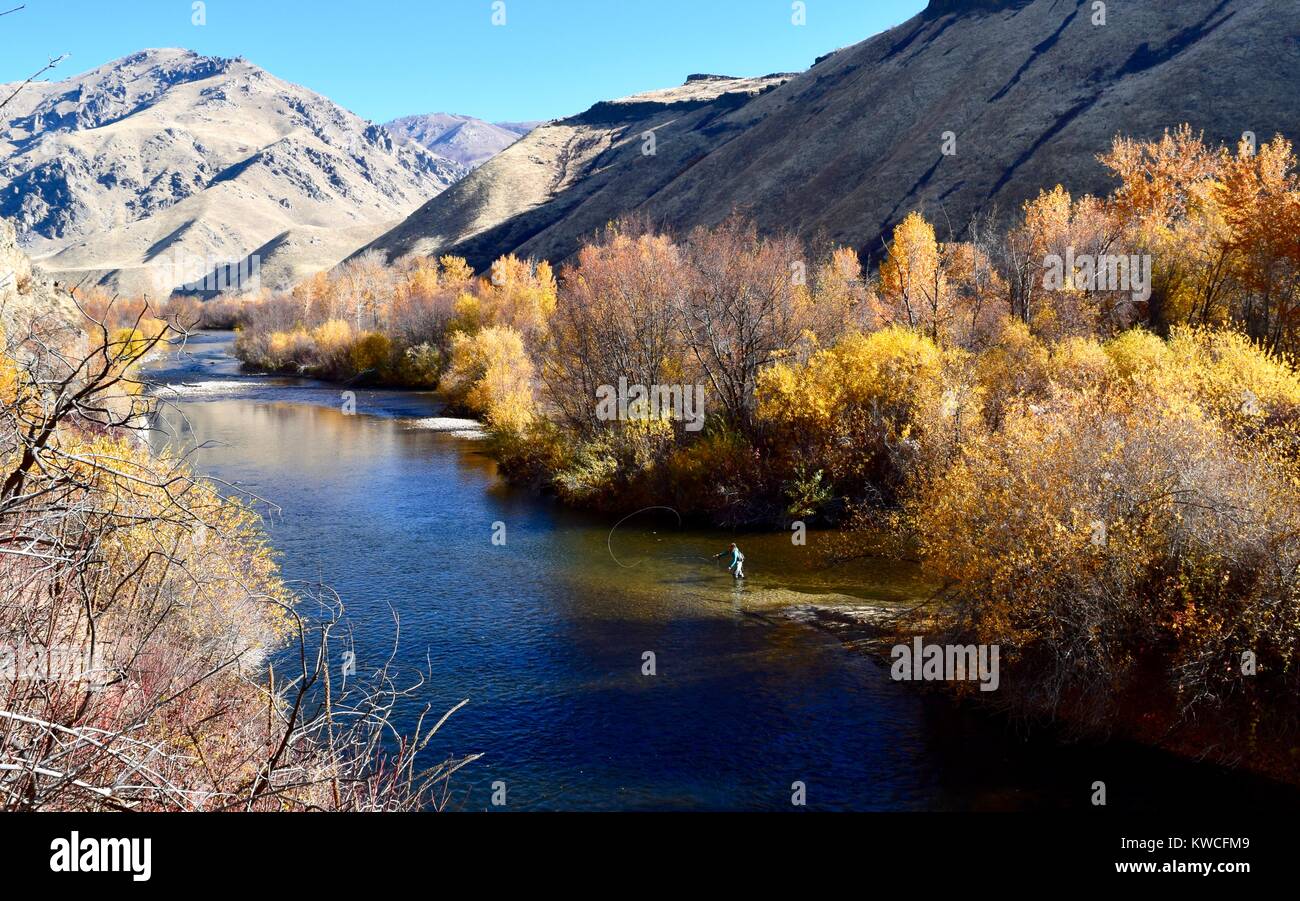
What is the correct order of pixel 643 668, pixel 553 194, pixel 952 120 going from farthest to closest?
pixel 553 194 < pixel 952 120 < pixel 643 668

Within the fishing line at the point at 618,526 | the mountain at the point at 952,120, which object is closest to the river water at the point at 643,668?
the fishing line at the point at 618,526

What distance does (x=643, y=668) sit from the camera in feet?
70.5

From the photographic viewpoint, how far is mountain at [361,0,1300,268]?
8512cm

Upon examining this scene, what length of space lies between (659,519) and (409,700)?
18206mm

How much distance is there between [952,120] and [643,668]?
102621 mm

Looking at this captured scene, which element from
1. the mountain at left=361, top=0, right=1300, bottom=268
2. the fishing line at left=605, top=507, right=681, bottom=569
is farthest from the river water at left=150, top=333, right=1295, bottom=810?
the mountain at left=361, top=0, right=1300, bottom=268

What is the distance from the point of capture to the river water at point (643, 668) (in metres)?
16.1

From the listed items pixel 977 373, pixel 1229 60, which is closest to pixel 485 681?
pixel 977 373

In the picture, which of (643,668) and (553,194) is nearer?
(643,668)

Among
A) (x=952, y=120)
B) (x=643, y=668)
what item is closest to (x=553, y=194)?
(x=952, y=120)

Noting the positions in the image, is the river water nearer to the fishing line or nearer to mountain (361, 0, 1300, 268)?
the fishing line

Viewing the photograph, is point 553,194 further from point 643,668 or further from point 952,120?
point 643,668

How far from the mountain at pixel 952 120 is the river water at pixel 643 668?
2486 inches

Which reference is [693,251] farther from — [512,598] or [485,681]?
[485,681]
